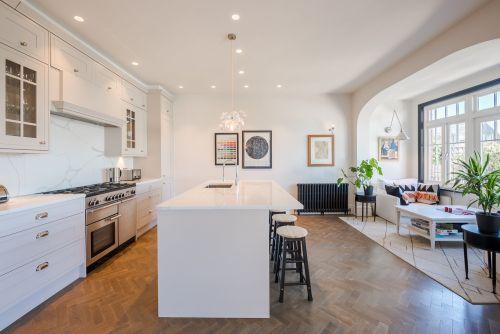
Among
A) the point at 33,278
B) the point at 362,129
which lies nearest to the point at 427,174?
the point at 362,129

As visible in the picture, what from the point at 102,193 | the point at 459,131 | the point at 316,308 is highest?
the point at 459,131

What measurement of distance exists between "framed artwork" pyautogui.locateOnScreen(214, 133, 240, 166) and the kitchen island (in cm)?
367

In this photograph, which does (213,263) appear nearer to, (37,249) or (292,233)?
(292,233)

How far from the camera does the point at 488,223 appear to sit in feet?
7.25


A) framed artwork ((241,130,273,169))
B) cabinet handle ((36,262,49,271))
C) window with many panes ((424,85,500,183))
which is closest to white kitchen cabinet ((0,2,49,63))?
cabinet handle ((36,262,49,271))

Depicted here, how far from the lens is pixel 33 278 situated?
6.63 feet

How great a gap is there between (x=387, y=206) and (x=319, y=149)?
75.4 inches

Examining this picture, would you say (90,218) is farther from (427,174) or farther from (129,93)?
(427,174)

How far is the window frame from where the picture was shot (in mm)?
4414

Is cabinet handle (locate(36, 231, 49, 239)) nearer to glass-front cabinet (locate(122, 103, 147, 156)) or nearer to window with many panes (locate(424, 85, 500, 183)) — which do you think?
glass-front cabinet (locate(122, 103, 147, 156))

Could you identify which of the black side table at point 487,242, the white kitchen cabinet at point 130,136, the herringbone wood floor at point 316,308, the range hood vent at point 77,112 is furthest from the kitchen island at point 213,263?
the white kitchen cabinet at point 130,136

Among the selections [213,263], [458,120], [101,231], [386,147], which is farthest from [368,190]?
[101,231]

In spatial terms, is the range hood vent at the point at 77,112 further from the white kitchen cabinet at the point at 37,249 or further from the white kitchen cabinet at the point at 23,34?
the white kitchen cabinet at the point at 37,249

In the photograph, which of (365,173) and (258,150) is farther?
(258,150)
